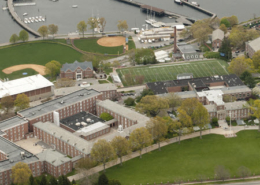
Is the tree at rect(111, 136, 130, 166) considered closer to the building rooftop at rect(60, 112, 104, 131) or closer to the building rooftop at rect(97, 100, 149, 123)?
the building rooftop at rect(97, 100, 149, 123)

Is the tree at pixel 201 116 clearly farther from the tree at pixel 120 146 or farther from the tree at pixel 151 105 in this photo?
the tree at pixel 120 146

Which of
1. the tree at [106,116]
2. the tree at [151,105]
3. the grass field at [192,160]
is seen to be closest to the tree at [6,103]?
the tree at [106,116]

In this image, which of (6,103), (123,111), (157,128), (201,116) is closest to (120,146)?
(157,128)

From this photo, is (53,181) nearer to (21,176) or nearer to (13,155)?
(21,176)

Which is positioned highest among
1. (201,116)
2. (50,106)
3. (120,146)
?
(201,116)

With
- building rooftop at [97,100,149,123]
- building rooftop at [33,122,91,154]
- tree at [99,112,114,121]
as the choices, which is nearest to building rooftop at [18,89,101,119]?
building rooftop at [33,122,91,154]

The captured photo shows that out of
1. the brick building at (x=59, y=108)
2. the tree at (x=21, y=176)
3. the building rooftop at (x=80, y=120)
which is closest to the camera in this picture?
the tree at (x=21, y=176)

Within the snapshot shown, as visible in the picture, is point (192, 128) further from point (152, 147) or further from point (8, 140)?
point (8, 140)
